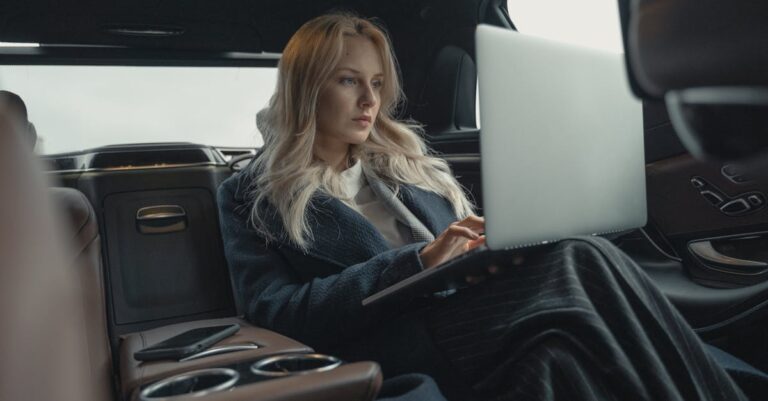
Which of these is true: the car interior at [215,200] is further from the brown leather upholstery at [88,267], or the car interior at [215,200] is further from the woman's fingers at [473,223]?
the woman's fingers at [473,223]

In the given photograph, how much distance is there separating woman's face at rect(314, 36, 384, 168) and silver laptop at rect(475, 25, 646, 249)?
63 centimetres

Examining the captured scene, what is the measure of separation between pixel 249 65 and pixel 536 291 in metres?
1.42

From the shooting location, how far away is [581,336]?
37.3 inches

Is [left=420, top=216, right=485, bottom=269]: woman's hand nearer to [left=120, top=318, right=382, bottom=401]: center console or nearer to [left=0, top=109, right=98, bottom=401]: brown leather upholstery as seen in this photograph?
[left=120, top=318, right=382, bottom=401]: center console

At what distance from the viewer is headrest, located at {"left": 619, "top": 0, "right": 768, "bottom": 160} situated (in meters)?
0.39

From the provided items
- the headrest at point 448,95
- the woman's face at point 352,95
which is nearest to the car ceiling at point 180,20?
the headrest at point 448,95

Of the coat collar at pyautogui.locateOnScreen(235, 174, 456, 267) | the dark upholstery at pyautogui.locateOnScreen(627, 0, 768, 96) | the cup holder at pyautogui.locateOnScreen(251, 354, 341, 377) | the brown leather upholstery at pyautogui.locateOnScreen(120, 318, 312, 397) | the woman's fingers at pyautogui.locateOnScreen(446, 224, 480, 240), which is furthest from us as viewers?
the coat collar at pyautogui.locateOnScreen(235, 174, 456, 267)

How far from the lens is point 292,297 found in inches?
52.7

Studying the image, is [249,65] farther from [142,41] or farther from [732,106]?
[732,106]

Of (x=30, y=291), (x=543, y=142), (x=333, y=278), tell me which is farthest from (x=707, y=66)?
(x=333, y=278)

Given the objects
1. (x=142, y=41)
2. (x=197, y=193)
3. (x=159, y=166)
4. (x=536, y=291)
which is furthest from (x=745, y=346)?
(x=142, y=41)

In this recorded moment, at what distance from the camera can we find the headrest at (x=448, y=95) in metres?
2.31

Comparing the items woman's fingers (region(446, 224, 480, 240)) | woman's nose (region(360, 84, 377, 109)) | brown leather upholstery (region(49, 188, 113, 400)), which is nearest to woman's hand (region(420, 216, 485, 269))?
woman's fingers (region(446, 224, 480, 240))

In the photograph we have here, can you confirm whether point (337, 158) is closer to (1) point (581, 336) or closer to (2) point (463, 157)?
(2) point (463, 157)
